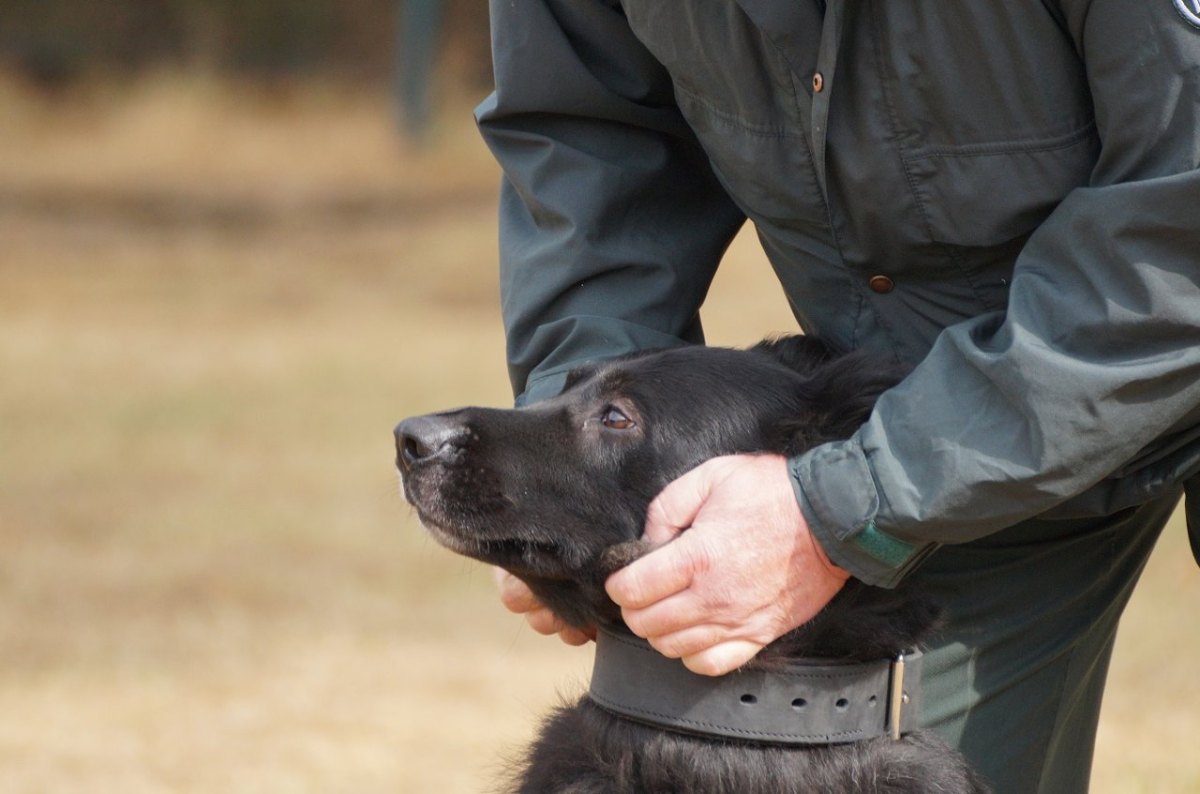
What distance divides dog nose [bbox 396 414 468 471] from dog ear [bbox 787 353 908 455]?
0.54 metres

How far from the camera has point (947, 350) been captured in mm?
2092

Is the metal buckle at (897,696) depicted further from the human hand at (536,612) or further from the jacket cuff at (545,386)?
the jacket cuff at (545,386)

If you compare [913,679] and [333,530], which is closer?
[913,679]

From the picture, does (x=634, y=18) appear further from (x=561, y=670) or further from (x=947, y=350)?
(x=561, y=670)

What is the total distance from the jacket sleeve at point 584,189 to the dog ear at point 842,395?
339 mm

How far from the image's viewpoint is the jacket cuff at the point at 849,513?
2.02 meters

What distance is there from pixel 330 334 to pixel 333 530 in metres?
4.76

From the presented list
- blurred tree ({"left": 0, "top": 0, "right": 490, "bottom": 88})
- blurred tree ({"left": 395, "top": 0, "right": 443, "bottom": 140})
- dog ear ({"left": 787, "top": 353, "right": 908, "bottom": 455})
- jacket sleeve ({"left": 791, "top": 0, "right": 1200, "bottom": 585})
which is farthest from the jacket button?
blurred tree ({"left": 0, "top": 0, "right": 490, "bottom": 88})

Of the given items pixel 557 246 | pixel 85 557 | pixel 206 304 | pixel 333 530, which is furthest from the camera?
pixel 206 304

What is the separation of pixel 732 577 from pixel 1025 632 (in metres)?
0.72

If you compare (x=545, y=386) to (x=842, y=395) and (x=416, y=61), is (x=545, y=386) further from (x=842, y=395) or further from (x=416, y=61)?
(x=416, y=61)

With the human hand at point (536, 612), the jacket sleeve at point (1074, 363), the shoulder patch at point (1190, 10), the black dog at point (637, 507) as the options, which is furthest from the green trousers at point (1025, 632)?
the shoulder patch at point (1190, 10)

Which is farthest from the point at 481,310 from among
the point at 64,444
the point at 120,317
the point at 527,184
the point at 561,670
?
the point at 527,184

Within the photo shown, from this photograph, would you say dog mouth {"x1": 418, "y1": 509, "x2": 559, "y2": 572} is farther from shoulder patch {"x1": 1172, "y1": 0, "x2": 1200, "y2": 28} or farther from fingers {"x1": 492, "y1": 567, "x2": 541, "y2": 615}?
A: shoulder patch {"x1": 1172, "y1": 0, "x2": 1200, "y2": 28}
